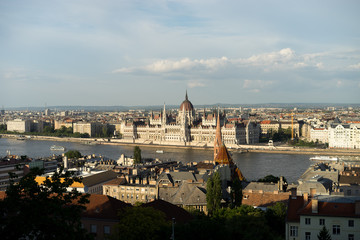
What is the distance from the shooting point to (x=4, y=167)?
2511 centimetres

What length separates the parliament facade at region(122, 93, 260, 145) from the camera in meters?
64.6

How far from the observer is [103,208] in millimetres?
13227

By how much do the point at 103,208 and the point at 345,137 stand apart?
47264 millimetres

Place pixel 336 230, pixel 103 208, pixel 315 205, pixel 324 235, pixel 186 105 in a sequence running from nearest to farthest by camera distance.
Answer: pixel 324 235 → pixel 336 230 → pixel 315 205 → pixel 103 208 → pixel 186 105

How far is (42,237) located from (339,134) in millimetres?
51882

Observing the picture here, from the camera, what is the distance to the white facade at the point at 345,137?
54844 mm

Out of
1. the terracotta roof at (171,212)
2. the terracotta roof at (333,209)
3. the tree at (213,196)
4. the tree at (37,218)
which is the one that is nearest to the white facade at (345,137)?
the tree at (213,196)

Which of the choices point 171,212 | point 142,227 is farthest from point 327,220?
point 171,212

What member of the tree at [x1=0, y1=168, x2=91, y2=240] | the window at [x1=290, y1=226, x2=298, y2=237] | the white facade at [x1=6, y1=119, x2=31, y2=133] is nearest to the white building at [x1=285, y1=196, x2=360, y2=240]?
the window at [x1=290, y1=226, x2=298, y2=237]

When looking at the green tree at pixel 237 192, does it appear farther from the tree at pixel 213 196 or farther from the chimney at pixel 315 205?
the chimney at pixel 315 205

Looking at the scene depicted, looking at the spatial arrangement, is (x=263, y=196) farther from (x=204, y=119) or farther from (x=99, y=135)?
(x=99, y=135)

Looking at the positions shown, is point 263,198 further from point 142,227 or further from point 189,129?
point 189,129

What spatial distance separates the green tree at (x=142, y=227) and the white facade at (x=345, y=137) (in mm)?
47547

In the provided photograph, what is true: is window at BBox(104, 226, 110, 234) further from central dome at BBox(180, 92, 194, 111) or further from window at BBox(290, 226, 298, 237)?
central dome at BBox(180, 92, 194, 111)
